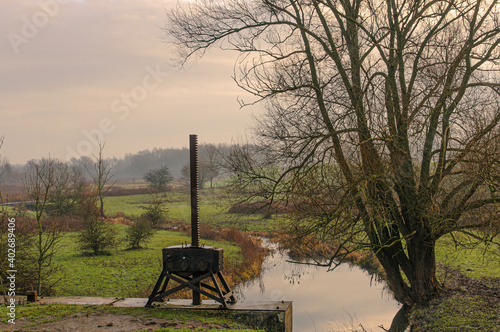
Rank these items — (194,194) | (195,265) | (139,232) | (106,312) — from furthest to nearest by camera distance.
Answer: (139,232) → (194,194) → (195,265) → (106,312)

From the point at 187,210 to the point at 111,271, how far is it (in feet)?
68.4

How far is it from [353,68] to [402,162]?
300 centimetres

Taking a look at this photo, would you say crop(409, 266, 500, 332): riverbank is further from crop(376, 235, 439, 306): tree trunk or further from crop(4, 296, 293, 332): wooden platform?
crop(4, 296, 293, 332): wooden platform

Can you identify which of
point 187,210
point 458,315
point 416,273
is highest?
A: point 187,210

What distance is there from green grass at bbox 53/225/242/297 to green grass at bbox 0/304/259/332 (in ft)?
13.9

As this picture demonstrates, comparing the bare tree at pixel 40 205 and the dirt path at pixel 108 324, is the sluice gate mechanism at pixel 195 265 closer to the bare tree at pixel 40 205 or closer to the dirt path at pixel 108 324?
the dirt path at pixel 108 324

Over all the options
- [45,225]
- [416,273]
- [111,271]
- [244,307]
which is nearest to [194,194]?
[244,307]

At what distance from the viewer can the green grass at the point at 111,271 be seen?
15.5 metres

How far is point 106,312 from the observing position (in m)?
9.89

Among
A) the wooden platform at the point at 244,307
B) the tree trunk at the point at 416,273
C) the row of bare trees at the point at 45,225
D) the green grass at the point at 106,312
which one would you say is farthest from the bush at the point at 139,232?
the tree trunk at the point at 416,273

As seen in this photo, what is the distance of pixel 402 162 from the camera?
11109mm

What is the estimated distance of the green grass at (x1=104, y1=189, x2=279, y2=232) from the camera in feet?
98.4

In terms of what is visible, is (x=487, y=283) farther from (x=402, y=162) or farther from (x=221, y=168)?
(x=221, y=168)

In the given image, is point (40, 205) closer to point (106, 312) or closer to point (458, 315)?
point (106, 312)
